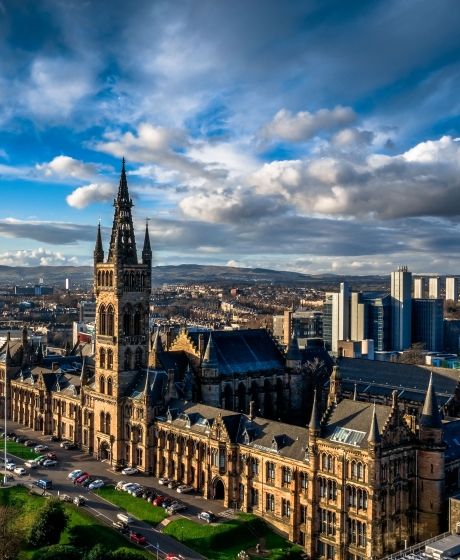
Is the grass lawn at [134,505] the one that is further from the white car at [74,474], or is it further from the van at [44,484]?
the van at [44,484]

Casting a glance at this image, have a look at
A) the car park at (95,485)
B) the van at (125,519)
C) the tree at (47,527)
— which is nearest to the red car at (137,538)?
the van at (125,519)

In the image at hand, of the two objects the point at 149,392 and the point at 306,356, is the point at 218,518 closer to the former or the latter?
the point at 149,392

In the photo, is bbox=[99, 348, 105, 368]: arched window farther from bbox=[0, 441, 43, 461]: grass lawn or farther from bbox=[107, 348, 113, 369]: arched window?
bbox=[0, 441, 43, 461]: grass lawn

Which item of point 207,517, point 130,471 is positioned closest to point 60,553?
point 207,517

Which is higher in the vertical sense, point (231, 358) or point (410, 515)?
point (231, 358)

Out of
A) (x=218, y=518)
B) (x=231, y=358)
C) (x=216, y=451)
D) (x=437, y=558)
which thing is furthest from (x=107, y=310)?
(x=437, y=558)

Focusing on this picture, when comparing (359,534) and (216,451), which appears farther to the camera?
(216,451)

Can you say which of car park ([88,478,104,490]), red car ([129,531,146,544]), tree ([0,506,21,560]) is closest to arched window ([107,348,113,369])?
car park ([88,478,104,490])

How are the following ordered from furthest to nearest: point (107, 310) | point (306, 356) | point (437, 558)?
point (306, 356) → point (107, 310) → point (437, 558)
